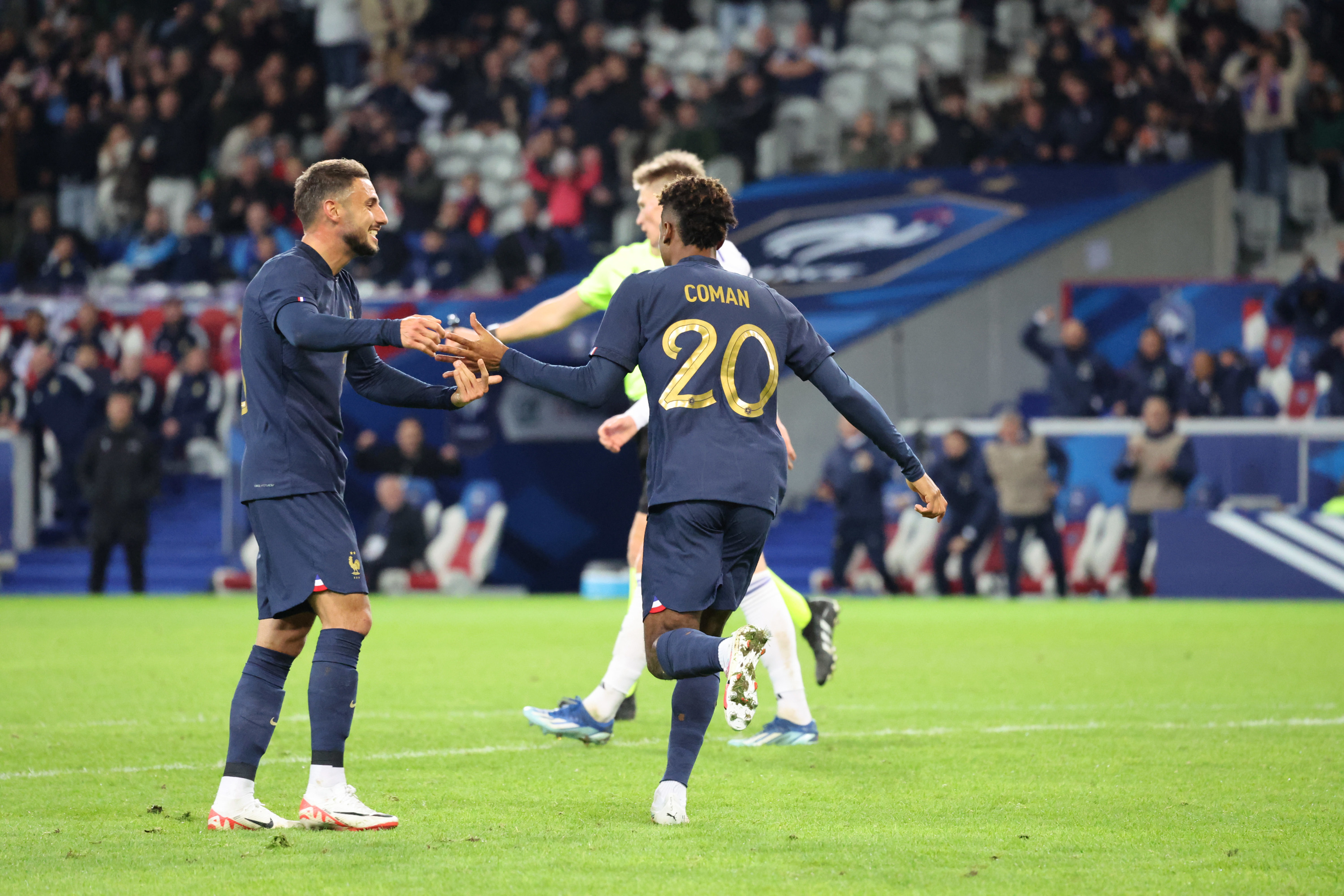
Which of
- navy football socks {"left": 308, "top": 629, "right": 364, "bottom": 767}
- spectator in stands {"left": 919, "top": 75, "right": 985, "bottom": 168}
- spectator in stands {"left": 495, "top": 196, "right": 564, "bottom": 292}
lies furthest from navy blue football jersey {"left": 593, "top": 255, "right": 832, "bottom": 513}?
spectator in stands {"left": 919, "top": 75, "right": 985, "bottom": 168}

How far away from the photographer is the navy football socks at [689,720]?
528cm

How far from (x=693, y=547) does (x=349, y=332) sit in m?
1.22

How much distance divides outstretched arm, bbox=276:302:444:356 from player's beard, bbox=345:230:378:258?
0.36 metres

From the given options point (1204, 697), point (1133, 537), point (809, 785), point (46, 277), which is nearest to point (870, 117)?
point (1133, 537)

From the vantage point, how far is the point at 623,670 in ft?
23.8

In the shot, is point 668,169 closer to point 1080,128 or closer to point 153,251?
point 1080,128

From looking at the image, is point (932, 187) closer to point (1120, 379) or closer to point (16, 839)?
point (1120, 379)

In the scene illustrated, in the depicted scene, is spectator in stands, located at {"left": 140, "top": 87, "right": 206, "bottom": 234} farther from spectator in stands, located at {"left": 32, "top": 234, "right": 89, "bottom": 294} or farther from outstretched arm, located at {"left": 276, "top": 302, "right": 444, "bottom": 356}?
outstretched arm, located at {"left": 276, "top": 302, "right": 444, "bottom": 356}

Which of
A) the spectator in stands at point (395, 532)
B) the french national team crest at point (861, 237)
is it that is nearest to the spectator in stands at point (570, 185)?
the french national team crest at point (861, 237)

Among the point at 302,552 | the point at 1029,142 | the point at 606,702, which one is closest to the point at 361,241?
the point at 302,552

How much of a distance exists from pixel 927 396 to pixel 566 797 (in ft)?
45.9

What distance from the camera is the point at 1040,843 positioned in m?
5.00

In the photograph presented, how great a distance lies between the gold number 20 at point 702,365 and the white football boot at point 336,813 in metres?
1.54

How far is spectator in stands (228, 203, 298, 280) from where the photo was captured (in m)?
21.8
